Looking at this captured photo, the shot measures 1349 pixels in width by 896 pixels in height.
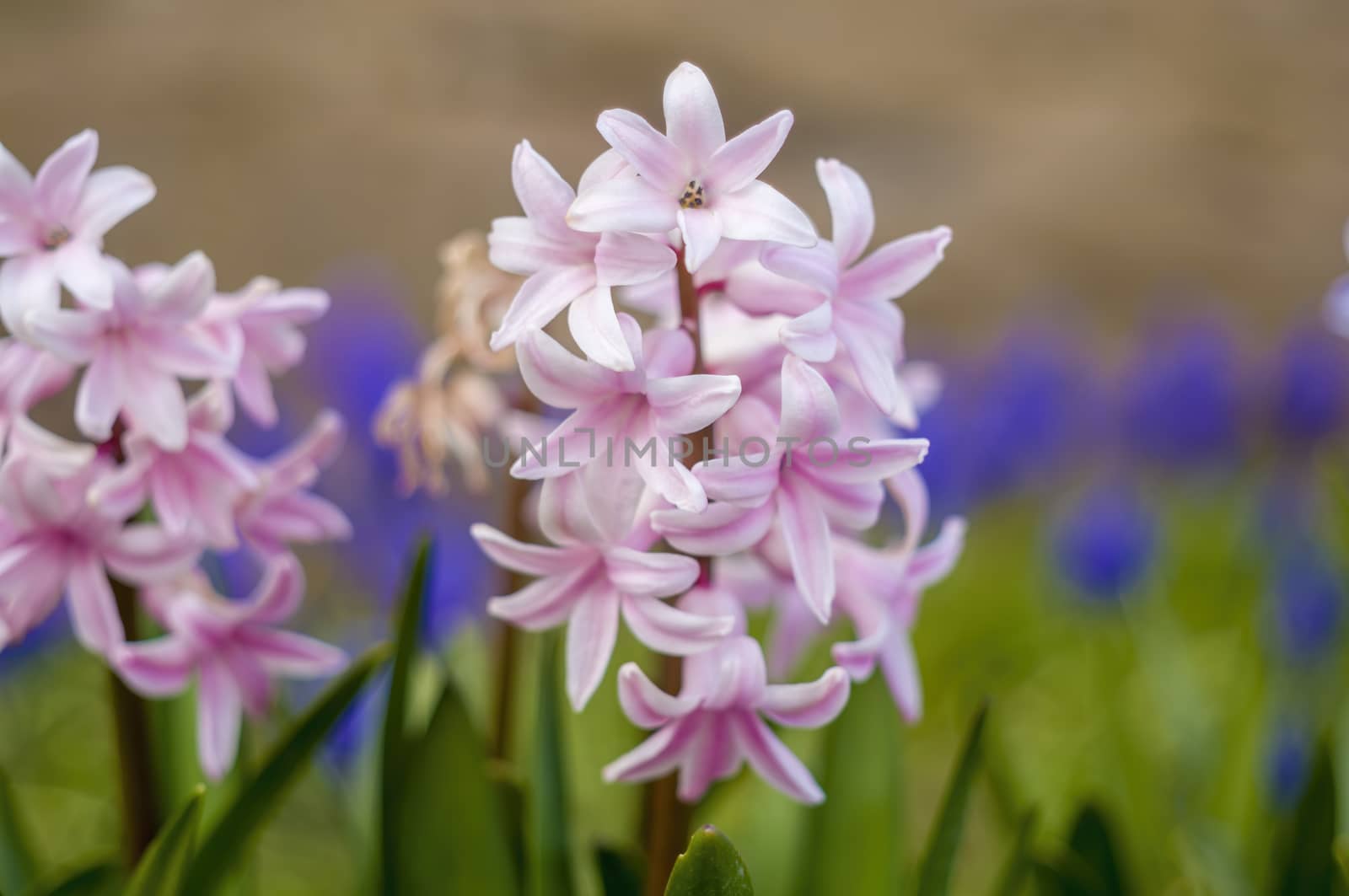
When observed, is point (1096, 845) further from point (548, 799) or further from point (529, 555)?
point (529, 555)

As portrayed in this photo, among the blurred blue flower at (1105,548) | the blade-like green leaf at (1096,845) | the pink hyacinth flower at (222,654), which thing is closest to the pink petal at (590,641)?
the pink hyacinth flower at (222,654)

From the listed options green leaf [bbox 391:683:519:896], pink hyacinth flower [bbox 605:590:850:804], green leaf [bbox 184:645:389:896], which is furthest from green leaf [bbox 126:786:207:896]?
pink hyacinth flower [bbox 605:590:850:804]

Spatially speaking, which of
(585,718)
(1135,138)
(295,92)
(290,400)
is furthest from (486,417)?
(1135,138)

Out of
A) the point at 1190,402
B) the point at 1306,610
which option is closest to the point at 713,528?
the point at 1306,610

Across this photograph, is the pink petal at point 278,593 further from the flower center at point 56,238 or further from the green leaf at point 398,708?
the flower center at point 56,238

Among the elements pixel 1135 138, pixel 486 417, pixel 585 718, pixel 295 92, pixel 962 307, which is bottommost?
pixel 585 718

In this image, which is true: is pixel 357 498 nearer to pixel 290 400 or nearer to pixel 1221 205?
pixel 290 400
